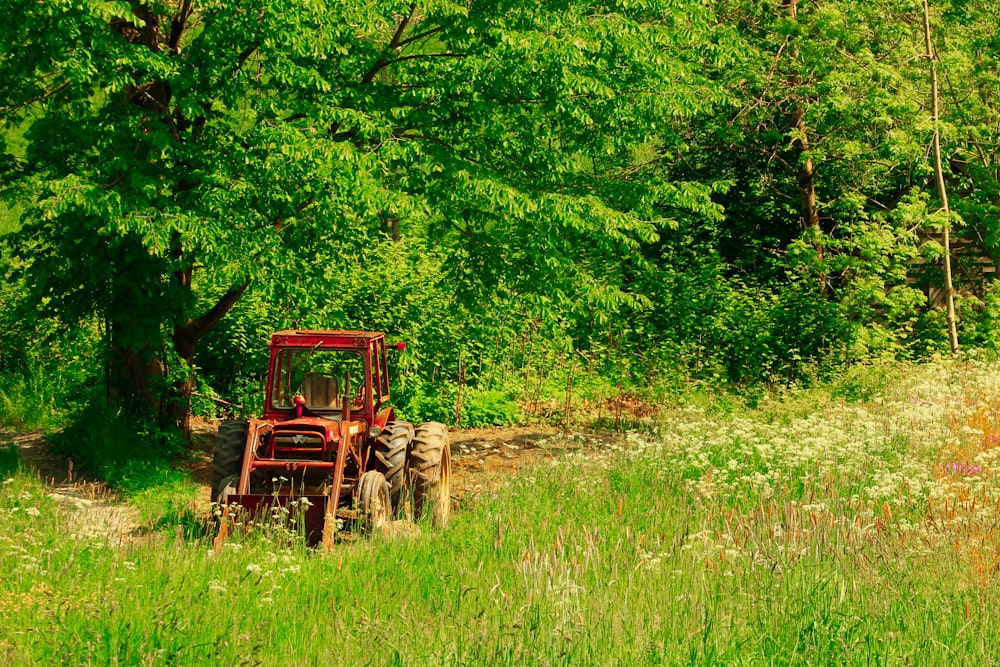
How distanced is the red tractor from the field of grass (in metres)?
0.50

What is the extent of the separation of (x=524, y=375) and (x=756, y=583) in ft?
41.7

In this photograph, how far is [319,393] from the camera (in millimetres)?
10125

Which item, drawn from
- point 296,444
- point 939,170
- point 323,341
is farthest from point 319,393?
point 939,170

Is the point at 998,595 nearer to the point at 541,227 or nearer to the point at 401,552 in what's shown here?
the point at 401,552

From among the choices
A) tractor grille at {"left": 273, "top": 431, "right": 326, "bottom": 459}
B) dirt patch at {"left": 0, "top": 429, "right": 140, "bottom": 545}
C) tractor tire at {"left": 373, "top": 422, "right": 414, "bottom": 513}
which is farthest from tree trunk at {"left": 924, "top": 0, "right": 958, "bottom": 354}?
dirt patch at {"left": 0, "top": 429, "right": 140, "bottom": 545}

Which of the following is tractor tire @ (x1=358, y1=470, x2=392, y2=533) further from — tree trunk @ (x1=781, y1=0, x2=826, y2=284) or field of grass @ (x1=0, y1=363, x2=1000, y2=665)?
tree trunk @ (x1=781, y1=0, x2=826, y2=284)

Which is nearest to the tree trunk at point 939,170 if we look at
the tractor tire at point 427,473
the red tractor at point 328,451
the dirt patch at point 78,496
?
the red tractor at point 328,451

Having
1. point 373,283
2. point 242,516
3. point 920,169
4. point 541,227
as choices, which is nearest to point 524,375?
point 373,283

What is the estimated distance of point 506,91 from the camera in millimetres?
12398

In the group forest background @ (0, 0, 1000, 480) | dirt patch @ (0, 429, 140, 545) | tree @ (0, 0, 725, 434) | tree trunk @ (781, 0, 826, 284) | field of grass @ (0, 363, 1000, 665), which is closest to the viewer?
field of grass @ (0, 363, 1000, 665)

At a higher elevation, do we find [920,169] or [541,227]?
[920,169]

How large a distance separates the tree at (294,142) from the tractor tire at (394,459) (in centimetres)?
208

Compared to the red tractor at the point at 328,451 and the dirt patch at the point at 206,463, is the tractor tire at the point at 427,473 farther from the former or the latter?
the dirt patch at the point at 206,463

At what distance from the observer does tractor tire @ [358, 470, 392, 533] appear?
29.3 ft
